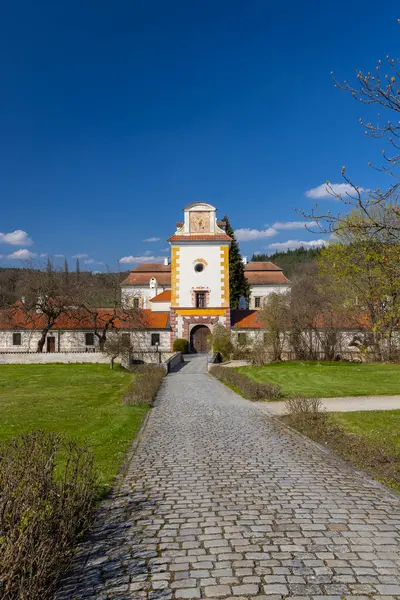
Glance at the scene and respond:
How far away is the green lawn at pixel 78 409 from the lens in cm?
1014

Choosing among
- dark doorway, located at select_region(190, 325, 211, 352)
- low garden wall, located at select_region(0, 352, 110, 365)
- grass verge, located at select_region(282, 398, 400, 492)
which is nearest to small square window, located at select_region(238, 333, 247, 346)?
dark doorway, located at select_region(190, 325, 211, 352)

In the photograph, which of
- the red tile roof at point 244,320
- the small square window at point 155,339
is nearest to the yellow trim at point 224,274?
the red tile roof at point 244,320

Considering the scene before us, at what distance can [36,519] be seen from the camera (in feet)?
13.1

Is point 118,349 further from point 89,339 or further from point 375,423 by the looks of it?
point 375,423

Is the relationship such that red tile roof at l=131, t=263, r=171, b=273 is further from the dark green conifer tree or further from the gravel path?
the gravel path

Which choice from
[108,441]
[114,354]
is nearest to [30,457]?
[108,441]

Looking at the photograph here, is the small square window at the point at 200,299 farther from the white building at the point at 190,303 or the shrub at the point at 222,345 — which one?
the shrub at the point at 222,345

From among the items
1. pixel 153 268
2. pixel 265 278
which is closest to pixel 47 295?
pixel 153 268

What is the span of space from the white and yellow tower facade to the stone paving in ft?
116

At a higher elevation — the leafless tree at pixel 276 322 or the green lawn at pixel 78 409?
the leafless tree at pixel 276 322

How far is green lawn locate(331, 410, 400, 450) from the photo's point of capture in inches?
415

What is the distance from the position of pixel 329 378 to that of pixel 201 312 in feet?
71.4

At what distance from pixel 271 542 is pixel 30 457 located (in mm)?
2836

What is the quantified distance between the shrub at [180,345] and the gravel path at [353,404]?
1053 inches
